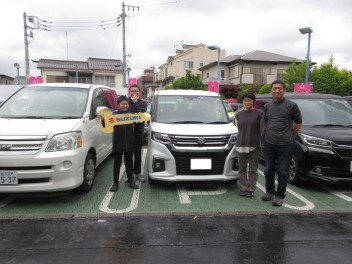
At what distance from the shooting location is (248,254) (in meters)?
3.08

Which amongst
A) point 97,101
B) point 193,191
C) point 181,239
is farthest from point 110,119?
point 181,239

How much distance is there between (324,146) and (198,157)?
1996 millimetres

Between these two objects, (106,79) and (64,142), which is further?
(106,79)

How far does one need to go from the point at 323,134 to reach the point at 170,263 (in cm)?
336

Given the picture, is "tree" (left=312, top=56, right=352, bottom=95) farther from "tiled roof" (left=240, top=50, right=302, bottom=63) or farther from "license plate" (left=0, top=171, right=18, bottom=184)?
"license plate" (left=0, top=171, right=18, bottom=184)

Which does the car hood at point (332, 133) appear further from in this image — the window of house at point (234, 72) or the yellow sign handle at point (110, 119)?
the window of house at point (234, 72)

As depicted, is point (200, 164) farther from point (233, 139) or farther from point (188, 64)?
point (188, 64)

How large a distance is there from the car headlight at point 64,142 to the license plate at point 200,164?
5.70ft

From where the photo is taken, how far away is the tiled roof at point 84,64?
37.0 m

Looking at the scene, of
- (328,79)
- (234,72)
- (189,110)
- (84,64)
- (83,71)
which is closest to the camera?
(189,110)

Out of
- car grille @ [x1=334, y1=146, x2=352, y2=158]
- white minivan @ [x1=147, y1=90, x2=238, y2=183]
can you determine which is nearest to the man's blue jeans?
white minivan @ [x1=147, y1=90, x2=238, y2=183]

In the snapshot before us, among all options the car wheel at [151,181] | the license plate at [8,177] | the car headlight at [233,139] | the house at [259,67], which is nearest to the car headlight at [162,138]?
the car wheel at [151,181]

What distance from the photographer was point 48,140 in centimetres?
407

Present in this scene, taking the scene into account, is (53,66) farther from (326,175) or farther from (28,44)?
(326,175)
